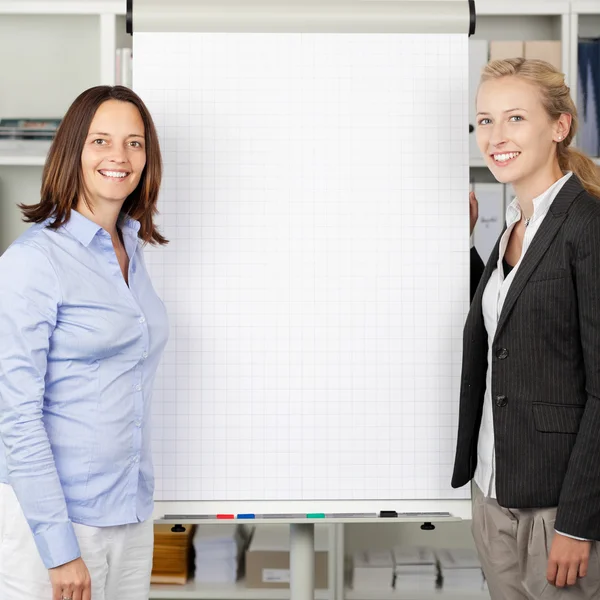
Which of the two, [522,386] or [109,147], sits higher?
[109,147]

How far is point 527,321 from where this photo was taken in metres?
1.29

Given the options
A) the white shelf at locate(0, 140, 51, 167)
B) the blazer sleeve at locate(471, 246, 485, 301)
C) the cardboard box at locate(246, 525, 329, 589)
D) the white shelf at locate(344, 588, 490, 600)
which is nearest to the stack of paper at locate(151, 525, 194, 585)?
the cardboard box at locate(246, 525, 329, 589)

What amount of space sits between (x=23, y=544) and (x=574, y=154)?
3.78 feet

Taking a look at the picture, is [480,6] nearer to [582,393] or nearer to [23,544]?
[582,393]

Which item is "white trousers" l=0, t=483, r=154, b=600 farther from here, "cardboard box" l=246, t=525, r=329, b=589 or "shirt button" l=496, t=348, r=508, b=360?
"cardboard box" l=246, t=525, r=329, b=589

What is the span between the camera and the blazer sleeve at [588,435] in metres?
1.22

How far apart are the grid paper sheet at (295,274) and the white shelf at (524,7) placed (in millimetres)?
877

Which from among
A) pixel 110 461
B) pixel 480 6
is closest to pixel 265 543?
pixel 110 461

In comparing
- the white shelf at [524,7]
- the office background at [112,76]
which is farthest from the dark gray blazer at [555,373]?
the white shelf at [524,7]

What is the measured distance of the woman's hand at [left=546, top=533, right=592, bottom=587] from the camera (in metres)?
1.24

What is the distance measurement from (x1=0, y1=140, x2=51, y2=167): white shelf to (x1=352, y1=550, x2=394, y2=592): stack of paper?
63.2 inches

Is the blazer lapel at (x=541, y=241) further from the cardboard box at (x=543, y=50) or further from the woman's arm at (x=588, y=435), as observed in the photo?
the cardboard box at (x=543, y=50)

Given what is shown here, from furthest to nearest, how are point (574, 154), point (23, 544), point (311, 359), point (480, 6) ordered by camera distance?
point (480, 6), point (311, 359), point (574, 154), point (23, 544)

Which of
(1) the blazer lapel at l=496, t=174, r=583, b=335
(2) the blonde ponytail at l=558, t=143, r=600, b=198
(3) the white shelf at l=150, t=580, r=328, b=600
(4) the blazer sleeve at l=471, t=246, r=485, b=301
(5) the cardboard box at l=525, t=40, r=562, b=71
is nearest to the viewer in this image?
(1) the blazer lapel at l=496, t=174, r=583, b=335
